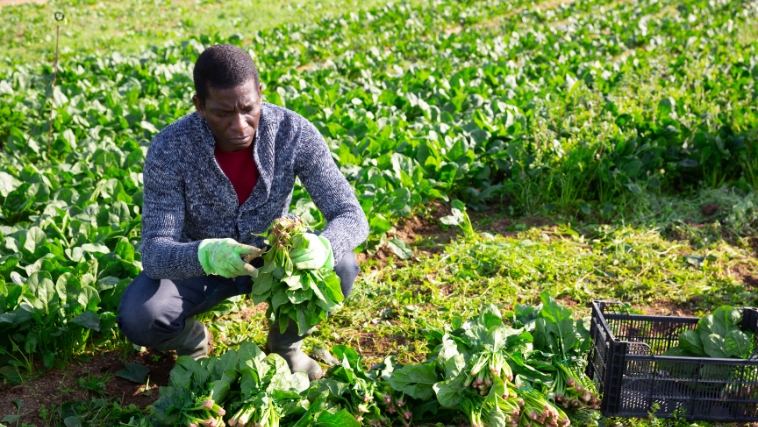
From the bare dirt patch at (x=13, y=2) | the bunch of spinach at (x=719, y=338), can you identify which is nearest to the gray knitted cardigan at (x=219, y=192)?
the bunch of spinach at (x=719, y=338)

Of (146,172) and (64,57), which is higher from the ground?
(146,172)

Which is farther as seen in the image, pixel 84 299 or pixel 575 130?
pixel 575 130

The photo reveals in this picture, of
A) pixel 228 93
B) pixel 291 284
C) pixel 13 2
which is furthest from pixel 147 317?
pixel 13 2

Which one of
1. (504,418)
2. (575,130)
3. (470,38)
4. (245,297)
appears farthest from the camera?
(470,38)

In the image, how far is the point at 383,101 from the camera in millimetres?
6703

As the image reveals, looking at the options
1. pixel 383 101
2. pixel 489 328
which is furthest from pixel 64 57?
pixel 489 328

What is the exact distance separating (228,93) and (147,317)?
91 centimetres

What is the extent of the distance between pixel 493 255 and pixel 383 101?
263cm

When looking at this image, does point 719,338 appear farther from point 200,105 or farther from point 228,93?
point 200,105

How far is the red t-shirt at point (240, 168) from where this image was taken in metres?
3.10

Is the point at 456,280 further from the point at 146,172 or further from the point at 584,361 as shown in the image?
the point at 146,172

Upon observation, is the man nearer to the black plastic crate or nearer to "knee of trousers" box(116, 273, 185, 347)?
"knee of trousers" box(116, 273, 185, 347)

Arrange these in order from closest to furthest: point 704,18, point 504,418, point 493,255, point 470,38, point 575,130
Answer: point 504,418, point 493,255, point 575,130, point 470,38, point 704,18

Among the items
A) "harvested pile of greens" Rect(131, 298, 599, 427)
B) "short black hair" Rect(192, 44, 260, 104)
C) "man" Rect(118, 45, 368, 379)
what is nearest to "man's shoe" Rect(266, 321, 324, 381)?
"man" Rect(118, 45, 368, 379)
